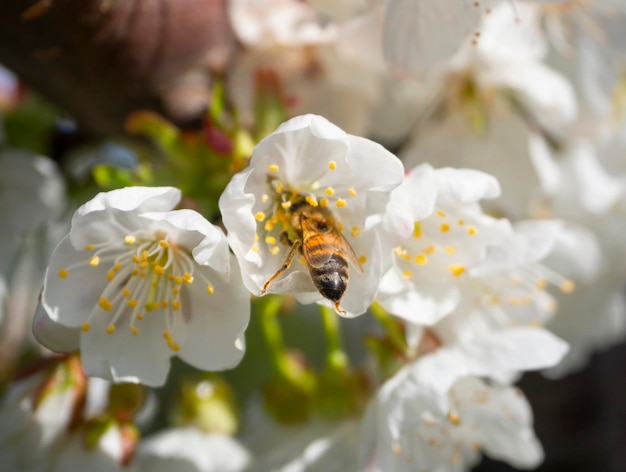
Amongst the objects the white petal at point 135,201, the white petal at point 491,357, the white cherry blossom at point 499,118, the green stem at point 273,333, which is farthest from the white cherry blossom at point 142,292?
the white cherry blossom at point 499,118

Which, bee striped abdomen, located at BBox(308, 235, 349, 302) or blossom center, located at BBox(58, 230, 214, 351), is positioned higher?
bee striped abdomen, located at BBox(308, 235, 349, 302)

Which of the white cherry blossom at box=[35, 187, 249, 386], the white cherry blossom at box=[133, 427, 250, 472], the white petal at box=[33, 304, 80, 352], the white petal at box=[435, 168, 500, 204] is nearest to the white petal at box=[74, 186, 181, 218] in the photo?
the white cherry blossom at box=[35, 187, 249, 386]

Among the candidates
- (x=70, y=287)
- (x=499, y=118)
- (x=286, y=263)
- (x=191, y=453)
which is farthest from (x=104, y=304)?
(x=499, y=118)

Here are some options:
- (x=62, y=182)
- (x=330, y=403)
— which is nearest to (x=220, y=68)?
(x=62, y=182)

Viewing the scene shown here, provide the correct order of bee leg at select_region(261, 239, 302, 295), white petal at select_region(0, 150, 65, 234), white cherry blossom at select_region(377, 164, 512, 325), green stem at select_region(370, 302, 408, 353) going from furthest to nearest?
white petal at select_region(0, 150, 65, 234) → green stem at select_region(370, 302, 408, 353) → white cherry blossom at select_region(377, 164, 512, 325) → bee leg at select_region(261, 239, 302, 295)

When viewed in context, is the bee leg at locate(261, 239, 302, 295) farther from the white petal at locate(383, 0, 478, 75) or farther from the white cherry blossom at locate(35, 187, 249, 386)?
the white petal at locate(383, 0, 478, 75)

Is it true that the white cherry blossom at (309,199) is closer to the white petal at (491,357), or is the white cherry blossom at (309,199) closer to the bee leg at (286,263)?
the bee leg at (286,263)
